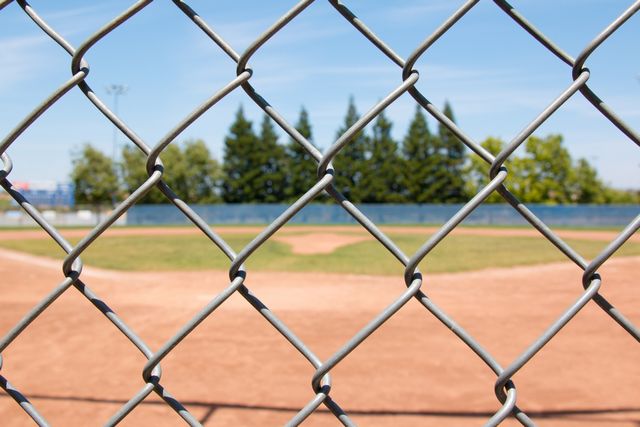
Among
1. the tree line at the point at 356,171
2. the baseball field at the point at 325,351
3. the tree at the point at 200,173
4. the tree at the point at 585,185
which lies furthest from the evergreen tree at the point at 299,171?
the baseball field at the point at 325,351

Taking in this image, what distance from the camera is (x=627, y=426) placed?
13.8 feet

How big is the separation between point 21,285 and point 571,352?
11064 mm

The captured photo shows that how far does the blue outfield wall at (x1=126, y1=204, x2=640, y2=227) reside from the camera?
38531mm

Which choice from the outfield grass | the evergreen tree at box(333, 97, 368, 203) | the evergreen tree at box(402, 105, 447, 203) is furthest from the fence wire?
the evergreen tree at box(402, 105, 447, 203)

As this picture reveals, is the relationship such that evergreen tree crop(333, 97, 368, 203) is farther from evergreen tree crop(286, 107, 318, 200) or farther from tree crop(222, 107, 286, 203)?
tree crop(222, 107, 286, 203)

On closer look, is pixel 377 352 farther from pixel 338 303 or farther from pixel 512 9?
pixel 512 9

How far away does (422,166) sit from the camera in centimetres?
5091

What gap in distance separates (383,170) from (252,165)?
12.7 metres

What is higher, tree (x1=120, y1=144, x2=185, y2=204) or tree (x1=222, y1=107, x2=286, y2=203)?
tree (x1=120, y1=144, x2=185, y2=204)

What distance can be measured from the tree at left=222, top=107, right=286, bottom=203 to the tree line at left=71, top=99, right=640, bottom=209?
0.32 feet

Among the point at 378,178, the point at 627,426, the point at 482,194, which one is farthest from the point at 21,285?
A: the point at 378,178

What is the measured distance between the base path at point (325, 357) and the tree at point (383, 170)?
38.2 m

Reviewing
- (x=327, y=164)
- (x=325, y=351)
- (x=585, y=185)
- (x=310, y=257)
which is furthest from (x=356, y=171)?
(x=327, y=164)

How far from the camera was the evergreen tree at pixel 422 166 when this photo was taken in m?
50.3
